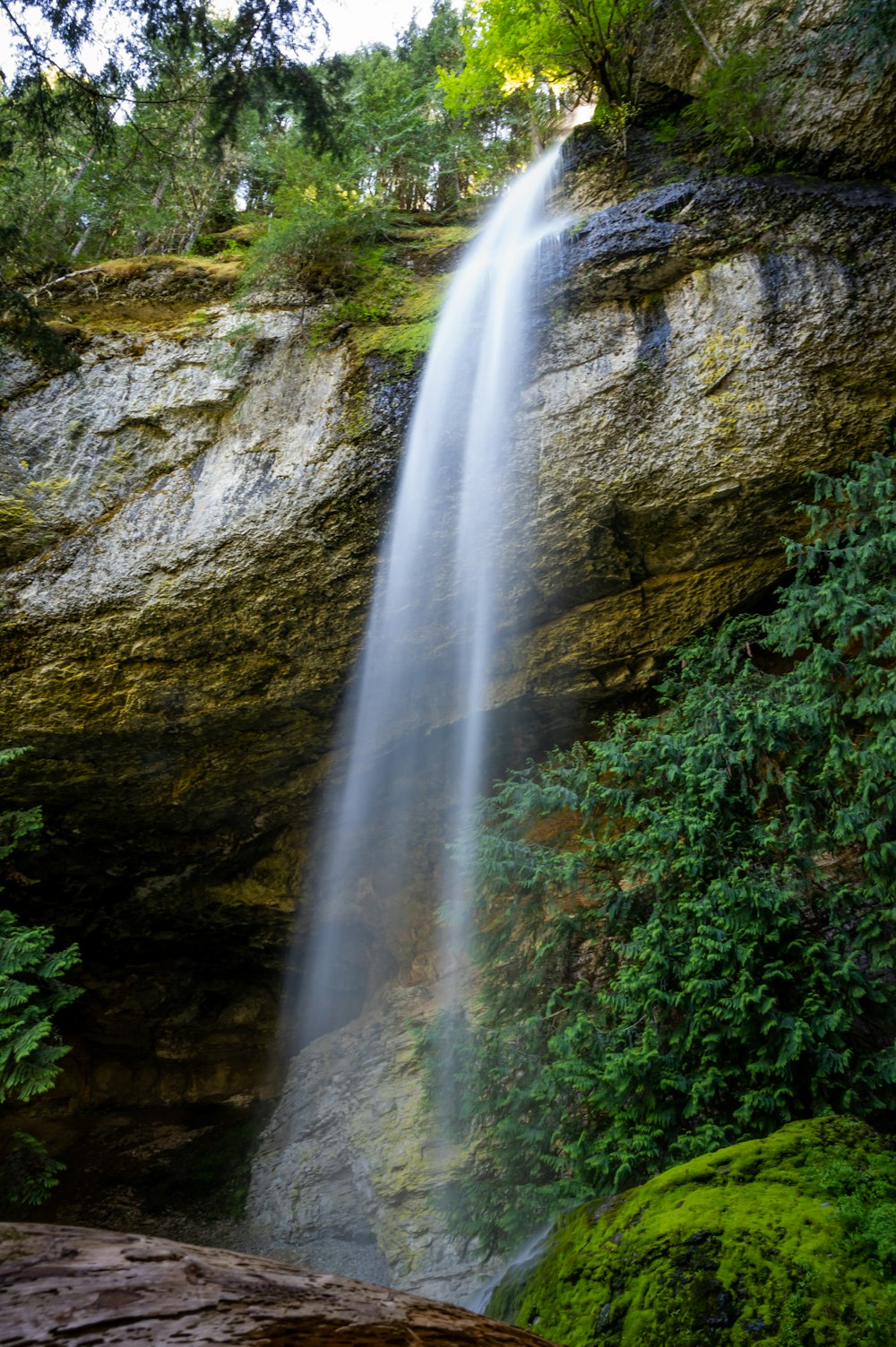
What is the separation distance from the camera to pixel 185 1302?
204 cm

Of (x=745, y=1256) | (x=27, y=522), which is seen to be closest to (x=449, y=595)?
(x=27, y=522)

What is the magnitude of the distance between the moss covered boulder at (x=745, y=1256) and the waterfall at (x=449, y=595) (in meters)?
3.20

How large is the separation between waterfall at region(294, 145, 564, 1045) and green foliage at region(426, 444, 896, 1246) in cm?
103

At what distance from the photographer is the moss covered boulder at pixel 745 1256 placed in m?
2.72

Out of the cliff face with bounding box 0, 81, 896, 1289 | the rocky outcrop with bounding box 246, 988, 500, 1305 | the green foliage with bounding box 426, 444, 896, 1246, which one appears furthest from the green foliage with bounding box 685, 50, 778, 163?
the rocky outcrop with bounding box 246, 988, 500, 1305

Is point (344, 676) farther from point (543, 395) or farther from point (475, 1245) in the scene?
point (475, 1245)

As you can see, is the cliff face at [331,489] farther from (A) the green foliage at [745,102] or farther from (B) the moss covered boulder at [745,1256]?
(B) the moss covered boulder at [745,1256]

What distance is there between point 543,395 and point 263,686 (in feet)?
14.2

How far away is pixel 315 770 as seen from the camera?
32.1ft

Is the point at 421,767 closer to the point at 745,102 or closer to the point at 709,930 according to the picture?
the point at 709,930

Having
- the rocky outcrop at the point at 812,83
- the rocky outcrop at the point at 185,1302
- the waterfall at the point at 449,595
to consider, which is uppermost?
the rocky outcrop at the point at 812,83

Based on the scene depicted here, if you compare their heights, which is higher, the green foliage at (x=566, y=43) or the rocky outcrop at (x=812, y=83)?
the green foliage at (x=566, y=43)

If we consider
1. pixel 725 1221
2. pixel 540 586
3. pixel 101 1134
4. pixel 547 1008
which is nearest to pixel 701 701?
pixel 540 586

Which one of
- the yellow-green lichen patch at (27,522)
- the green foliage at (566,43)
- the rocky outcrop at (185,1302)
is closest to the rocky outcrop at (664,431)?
the green foliage at (566,43)
